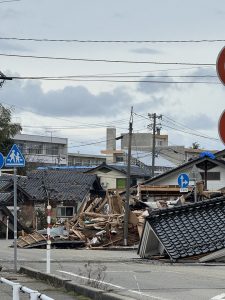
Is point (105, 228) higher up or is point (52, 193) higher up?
point (52, 193)

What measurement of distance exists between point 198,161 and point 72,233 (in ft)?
55.1

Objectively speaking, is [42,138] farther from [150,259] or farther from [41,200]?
[150,259]

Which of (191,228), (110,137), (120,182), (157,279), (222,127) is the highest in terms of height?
(110,137)

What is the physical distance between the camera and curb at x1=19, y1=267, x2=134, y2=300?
10.3 metres

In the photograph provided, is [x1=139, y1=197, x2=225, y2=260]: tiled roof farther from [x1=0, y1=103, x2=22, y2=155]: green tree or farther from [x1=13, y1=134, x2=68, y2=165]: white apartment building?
[x1=13, y1=134, x2=68, y2=165]: white apartment building

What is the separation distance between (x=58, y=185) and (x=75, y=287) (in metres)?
43.2

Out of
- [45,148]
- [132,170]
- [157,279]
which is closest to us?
[157,279]

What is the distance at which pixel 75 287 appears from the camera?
11789mm

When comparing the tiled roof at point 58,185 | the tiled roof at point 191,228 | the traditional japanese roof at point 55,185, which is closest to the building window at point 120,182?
the traditional japanese roof at point 55,185

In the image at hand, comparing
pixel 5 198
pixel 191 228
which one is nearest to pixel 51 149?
pixel 5 198

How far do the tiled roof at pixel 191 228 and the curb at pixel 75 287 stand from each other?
21.0 feet

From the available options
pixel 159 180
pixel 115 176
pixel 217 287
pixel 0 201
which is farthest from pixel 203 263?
pixel 115 176

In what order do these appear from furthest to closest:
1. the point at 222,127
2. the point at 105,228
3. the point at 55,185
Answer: the point at 55,185 < the point at 105,228 < the point at 222,127

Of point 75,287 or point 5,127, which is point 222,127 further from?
point 5,127
